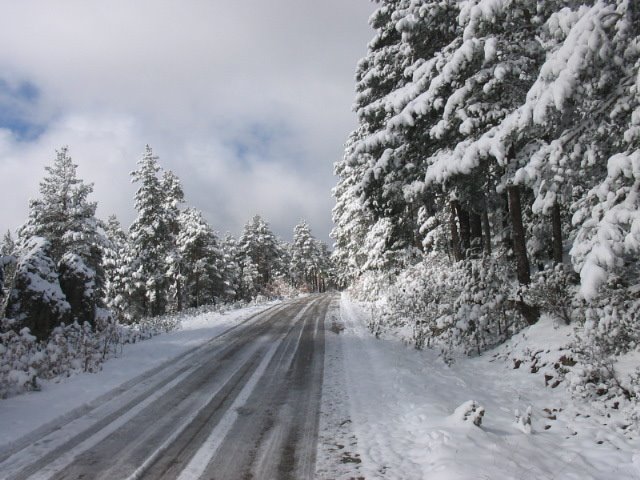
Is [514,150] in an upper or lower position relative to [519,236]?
upper

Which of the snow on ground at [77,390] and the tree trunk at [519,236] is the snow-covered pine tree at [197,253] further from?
the tree trunk at [519,236]

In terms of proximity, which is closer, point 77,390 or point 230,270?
point 77,390

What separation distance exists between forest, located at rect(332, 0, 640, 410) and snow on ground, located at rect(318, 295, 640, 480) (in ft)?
2.87

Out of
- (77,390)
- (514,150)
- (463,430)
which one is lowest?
(463,430)

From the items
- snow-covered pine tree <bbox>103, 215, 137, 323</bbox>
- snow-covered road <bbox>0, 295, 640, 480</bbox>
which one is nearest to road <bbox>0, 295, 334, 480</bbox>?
snow-covered road <bbox>0, 295, 640, 480</bbox>

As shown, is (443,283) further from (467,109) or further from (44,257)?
(44,257)

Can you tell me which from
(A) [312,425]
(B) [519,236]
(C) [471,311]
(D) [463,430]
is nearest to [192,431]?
(A) [312,425]

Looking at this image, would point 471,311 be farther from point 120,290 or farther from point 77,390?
point 120,290

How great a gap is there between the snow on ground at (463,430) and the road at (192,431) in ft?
1.59

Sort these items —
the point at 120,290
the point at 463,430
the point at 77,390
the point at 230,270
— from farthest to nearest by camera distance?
the point at 230,270 < the point at 120,290 < the point at 77,390 < the point at 463,430

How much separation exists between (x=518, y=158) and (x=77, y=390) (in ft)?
33.1

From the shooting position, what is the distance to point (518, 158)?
9.19 meters

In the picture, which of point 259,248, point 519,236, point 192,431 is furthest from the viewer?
point 259,248

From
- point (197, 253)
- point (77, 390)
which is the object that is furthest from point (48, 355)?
point (197, 253)
